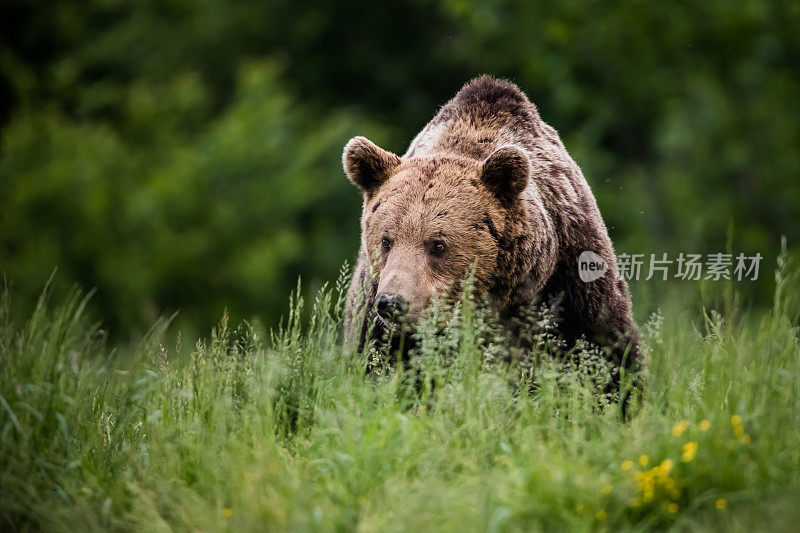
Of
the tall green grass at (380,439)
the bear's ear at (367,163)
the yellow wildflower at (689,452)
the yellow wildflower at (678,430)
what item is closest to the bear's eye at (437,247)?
the tall green grass at (380,439)

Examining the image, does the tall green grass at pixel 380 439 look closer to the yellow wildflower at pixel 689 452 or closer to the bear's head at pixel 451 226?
the yellow wildflower at pixel 689 452

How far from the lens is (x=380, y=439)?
10.9 ft

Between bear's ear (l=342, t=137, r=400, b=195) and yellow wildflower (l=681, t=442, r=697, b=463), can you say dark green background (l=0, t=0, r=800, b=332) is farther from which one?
yellow wildflower (l=681, t=442, r=697, b=463)

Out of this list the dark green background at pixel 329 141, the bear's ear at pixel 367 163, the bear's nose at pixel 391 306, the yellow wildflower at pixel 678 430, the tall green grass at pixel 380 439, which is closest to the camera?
the tall green grass at pixel 380 439

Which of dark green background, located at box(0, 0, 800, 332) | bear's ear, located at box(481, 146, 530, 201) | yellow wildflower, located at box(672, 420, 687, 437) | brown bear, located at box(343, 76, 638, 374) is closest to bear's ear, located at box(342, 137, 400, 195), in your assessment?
brown bear, located at box(343, 76, 638, 374)

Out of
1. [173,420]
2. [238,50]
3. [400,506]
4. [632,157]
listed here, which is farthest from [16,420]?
[238,50]

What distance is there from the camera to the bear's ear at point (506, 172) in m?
4.43

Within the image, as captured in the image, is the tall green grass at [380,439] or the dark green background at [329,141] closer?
the tall green grass at [380,439]

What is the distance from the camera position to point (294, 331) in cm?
400

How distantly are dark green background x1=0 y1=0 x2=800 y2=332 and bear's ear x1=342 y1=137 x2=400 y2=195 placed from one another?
8221 millimetres

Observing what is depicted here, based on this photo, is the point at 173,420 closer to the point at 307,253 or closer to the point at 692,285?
the point at 692,285

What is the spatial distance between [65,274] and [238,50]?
740 centimetres

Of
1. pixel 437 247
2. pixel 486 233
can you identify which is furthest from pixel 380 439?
pixel 486 233

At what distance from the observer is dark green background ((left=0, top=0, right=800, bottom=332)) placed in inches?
555
